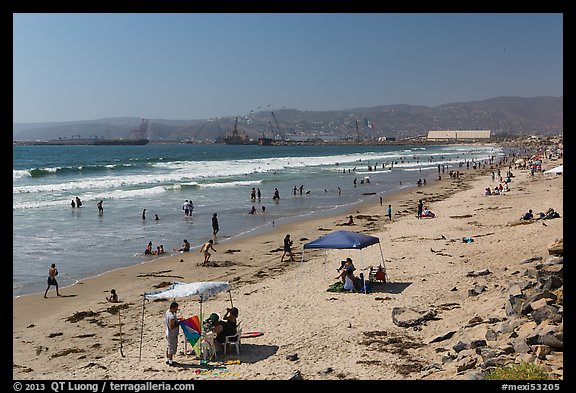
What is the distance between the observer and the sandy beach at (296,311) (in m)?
8.16

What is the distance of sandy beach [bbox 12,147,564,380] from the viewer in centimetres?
816

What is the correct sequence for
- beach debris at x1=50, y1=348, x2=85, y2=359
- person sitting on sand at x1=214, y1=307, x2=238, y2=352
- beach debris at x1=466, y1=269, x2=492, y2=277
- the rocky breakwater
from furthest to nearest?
beach debris at x1=466, y1=269, x2=492, y2=277
beach debris at x1=50, y1=348, x2=85, y2=359
person sitting on sand at x1=214, y1=307, x2=238, y2=352
the rocky breakwater

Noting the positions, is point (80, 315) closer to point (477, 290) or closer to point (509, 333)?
point (477, 290)

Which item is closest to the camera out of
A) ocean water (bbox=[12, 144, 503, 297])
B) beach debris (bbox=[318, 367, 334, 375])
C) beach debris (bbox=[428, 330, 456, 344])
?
beach debris (bbox=[318, 367, 334, 375])

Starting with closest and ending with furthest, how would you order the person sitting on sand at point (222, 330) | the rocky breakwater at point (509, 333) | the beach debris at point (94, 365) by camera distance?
the rocky breakwater at point (509, 333) → the beach debris at point (94, 365) → the person sitting on sand at point (222, 330)

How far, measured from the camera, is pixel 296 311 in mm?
11125

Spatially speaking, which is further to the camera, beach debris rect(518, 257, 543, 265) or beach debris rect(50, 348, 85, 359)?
beach debris rect(518, 257, 543, 265)

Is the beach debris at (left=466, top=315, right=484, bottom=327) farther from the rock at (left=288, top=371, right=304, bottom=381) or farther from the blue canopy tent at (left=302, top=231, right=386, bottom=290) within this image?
the blue canopy tent at (left=302, top=231, right=386, bottom=290)

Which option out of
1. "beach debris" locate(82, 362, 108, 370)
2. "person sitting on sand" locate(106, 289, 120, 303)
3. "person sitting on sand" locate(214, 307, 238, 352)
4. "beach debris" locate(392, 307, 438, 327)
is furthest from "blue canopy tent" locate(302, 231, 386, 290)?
"beach debris" locate(82, 362, 108, 370)

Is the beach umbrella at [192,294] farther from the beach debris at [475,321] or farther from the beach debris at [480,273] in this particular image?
the beach debris at [480,273]

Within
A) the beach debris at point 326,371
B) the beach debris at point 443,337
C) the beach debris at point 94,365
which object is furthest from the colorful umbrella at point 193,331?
the beach debris at point 443,337

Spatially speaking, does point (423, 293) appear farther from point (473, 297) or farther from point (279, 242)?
point (279, 242)

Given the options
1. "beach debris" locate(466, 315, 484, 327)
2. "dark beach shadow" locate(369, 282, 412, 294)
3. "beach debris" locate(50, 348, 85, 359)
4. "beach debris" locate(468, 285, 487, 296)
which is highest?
"beach debris" locate(466, 315, 484, 327)

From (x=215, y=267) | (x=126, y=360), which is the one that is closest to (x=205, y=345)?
(x=126, y=360)
